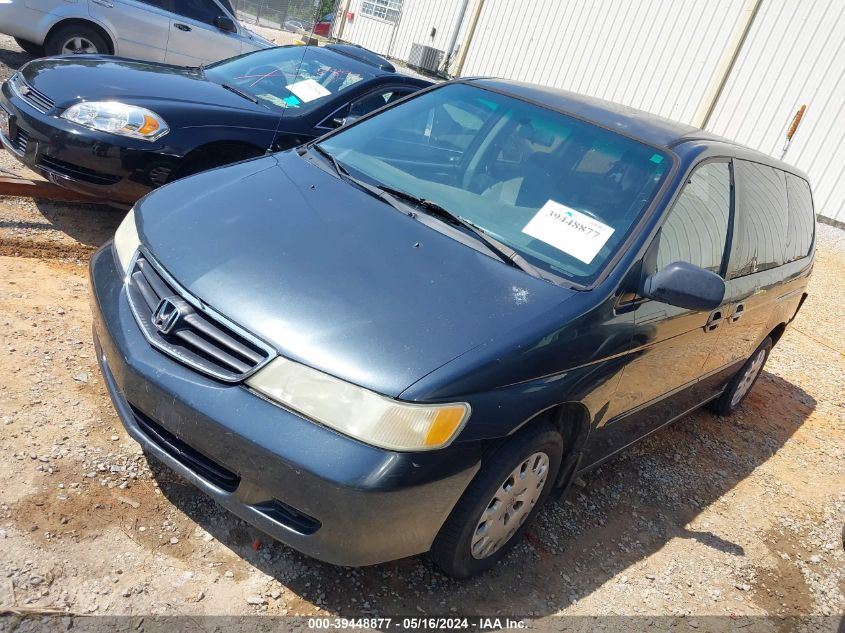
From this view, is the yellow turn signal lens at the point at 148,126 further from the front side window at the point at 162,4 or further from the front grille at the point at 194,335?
the front side window at the point at 162,4

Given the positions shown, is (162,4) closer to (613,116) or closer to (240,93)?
(240,93)

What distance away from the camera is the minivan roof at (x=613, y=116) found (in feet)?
11.6

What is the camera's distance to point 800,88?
11758 millimetres

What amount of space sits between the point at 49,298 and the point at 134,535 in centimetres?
188

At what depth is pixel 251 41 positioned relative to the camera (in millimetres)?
9586

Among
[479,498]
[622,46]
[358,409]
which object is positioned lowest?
[479,498]

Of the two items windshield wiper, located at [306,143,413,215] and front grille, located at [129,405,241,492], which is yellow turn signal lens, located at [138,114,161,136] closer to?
windshield wiper, located at [306,143,413,215]

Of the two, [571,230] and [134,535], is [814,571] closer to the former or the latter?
[571,230]

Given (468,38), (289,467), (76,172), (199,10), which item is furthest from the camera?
(468,38)

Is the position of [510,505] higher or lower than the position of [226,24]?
lower

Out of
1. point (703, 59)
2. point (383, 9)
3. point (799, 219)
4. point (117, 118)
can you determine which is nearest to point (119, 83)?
point (117, 118)

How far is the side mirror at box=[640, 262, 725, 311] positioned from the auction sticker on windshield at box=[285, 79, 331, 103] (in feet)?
11.0

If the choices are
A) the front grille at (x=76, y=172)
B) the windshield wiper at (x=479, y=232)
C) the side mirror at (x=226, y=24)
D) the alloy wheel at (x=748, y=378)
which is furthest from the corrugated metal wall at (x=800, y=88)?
the front grille at (x=76, y=172)

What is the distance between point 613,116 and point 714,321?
1.14 meters
